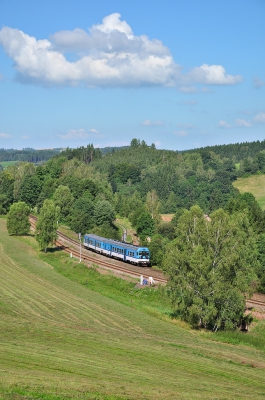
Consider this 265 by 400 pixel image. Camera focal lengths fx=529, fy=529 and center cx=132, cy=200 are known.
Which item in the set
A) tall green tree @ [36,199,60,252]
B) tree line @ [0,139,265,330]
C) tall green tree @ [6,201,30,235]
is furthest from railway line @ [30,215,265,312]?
tall green tree @ [6,201,30,235]

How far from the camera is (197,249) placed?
48656mm

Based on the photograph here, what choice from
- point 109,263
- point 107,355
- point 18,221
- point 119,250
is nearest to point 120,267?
point 109,263

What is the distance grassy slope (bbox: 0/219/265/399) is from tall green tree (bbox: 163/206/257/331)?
2706mm

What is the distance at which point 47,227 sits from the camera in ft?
290

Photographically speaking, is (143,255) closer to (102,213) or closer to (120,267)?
(120,267)

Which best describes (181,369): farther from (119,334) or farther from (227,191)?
(227,191)

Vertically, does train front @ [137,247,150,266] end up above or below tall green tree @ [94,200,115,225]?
below

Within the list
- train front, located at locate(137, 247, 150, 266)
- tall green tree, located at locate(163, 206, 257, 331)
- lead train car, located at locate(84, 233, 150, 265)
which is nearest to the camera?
tall green tree, located at locate(163, 206, 257, 331)

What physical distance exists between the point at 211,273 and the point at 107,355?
62.0 ft

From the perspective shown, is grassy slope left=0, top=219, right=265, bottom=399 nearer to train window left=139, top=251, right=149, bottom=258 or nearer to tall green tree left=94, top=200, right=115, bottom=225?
train window left=139, top=251, right=149, bottom=258

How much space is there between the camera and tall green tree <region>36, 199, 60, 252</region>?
286ft

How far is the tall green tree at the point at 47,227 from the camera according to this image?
87.1 meters

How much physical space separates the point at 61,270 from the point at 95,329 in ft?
111

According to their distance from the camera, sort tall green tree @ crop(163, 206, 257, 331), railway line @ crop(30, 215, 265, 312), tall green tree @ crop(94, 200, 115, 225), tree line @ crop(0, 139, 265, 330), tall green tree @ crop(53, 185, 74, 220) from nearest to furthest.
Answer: tall green tree @ crop(163, 206, 257, 331)
tree line @ crop(0, 139, 265, 330)
railway line @ crop(30, 215, 265, 312)
tall green tree @ crop(94, 200, 115, 225)
tall green tree @ crop(53, 185, 74, 220)
